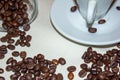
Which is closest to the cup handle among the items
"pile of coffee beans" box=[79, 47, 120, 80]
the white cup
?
the white cup

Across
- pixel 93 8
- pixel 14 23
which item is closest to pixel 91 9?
pixel 93 8

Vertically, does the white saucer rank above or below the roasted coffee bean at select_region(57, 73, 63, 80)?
above

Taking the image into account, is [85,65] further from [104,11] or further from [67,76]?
[104,11]

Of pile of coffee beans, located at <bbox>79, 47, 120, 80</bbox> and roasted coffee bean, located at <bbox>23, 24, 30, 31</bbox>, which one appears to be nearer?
pile of coffee beans, located at <bbox>79, 47, 120, 80</bbox>

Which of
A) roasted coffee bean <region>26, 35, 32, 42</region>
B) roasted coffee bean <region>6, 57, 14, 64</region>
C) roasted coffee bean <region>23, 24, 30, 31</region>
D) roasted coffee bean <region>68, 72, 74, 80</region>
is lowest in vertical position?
roasted coffee bean <region>68, 72, 74, 80</region>

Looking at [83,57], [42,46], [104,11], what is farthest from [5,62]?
[104,11]

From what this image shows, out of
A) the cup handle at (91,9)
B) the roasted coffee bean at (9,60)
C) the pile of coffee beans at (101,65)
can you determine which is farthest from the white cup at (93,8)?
the roasted coffee bean at (9,60)

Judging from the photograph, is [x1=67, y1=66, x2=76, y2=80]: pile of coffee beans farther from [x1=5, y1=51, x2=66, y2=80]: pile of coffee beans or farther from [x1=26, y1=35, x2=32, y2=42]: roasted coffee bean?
[x1=26, y1=35, x2=32, y2=42]: roasted coffee bean
